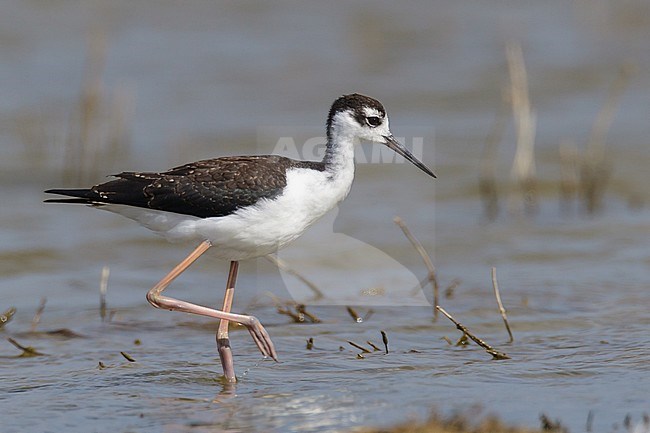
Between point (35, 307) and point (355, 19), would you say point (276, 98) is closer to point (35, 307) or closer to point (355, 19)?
point (355, 19)

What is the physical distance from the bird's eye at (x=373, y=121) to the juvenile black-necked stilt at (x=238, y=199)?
0.12ft

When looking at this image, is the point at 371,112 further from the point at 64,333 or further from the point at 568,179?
the point at 568,179

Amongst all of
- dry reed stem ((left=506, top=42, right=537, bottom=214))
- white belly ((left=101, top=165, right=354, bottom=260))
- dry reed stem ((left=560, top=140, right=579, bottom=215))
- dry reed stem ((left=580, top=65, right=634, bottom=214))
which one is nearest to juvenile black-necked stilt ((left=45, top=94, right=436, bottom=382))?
white belly ((left=101, top=165, right=354, bottom=260))

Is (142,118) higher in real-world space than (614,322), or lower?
higher

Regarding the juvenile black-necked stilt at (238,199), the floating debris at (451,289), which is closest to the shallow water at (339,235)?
the floating debris at (451,289)

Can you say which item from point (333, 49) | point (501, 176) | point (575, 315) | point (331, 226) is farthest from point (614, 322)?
point (333, 49)

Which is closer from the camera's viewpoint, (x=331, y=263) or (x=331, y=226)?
(x=331, y=263)

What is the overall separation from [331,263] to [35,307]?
9.07 ft

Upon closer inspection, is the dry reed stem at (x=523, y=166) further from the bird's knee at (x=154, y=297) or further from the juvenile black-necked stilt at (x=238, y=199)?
the bird's knee at (x=154, y=297)

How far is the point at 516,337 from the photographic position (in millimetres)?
8258

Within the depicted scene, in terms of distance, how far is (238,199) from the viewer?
7133 millimetres

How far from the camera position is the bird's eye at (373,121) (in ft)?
25.0

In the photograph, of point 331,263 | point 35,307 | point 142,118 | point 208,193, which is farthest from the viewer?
point 142,118

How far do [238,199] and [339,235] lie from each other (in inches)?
182
